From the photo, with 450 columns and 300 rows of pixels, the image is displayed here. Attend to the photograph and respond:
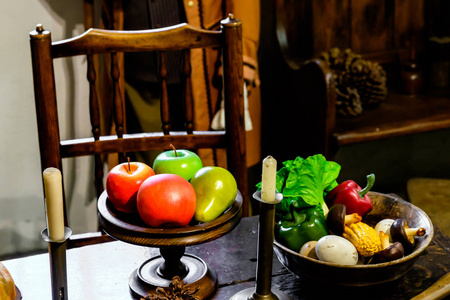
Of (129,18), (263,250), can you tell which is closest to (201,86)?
(129,18)

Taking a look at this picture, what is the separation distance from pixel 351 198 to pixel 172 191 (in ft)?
1.07

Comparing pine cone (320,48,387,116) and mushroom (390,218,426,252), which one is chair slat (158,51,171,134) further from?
pine cone (320,48,387,116)

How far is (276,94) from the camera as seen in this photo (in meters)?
2.36

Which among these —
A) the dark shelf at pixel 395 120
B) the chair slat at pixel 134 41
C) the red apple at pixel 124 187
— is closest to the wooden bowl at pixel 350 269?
the red apple at pixel 124 187

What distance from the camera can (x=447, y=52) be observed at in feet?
7.63

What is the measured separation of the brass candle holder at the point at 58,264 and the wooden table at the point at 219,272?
248mm

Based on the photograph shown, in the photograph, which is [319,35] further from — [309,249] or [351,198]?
[309,249]

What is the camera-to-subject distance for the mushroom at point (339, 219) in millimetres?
938

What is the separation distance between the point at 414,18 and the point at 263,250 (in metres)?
1.89

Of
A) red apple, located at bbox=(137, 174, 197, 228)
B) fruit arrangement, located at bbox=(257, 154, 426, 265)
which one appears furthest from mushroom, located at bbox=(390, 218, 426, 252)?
red apple, located at bbox=(137, 174, 197, 228)

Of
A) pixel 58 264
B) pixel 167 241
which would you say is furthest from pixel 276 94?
pixel 58 264

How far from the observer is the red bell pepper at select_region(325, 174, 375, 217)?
3.30 ft

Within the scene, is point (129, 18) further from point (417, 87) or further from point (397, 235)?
point (397, 235)

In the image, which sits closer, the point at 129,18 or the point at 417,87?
the point at 129,18
